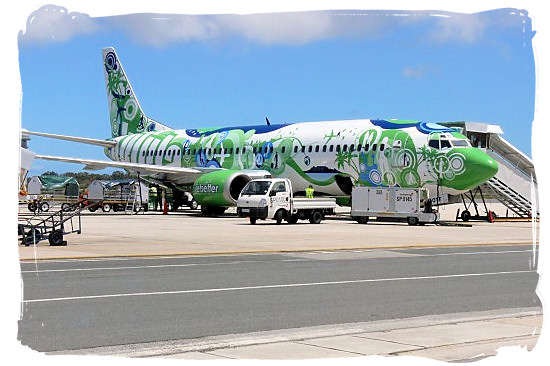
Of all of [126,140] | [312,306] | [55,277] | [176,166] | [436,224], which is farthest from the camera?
[126,140]

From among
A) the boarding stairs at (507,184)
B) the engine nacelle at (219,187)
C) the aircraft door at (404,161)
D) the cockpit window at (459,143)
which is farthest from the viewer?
the engine nacelle at (219,187)

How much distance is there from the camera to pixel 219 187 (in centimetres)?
4409

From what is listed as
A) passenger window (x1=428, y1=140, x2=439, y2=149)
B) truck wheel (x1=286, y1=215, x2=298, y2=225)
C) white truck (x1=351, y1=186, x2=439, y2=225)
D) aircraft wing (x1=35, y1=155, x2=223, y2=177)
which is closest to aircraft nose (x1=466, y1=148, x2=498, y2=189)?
passenger window (x1=428, y1=140, x2=439, y2=149)

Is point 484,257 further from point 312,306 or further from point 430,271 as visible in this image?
point 312,306

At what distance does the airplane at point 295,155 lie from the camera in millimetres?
38500

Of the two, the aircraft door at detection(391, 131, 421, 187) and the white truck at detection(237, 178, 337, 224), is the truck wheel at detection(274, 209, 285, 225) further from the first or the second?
the aircraft door at detection(391, 131, 421, 187)

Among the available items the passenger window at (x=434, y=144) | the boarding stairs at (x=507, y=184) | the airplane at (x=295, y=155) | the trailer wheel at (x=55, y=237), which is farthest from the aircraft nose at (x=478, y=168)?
the trailer wheel at (x=55, y=237)

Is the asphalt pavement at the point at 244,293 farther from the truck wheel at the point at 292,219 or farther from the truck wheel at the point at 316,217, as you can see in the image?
the truck wheel at the point at 316,217

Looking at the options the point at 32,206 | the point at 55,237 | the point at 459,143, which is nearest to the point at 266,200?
the point at 459,143

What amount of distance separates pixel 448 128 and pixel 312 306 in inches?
1176

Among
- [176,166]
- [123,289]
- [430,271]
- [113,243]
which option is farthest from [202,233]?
[176,166]

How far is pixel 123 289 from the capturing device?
12.9 meters

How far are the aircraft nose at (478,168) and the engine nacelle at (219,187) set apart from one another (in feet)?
42.2

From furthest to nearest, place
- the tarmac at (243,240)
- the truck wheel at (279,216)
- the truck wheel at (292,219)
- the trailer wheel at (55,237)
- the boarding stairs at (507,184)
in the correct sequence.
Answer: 1. the boarding stairs at (507,184)
2. the truck wheel at (292,219)
3. the truck wheel at (279,216)
4. the trailer wheel at (55,237)
5. the tarmac at (243,240)
